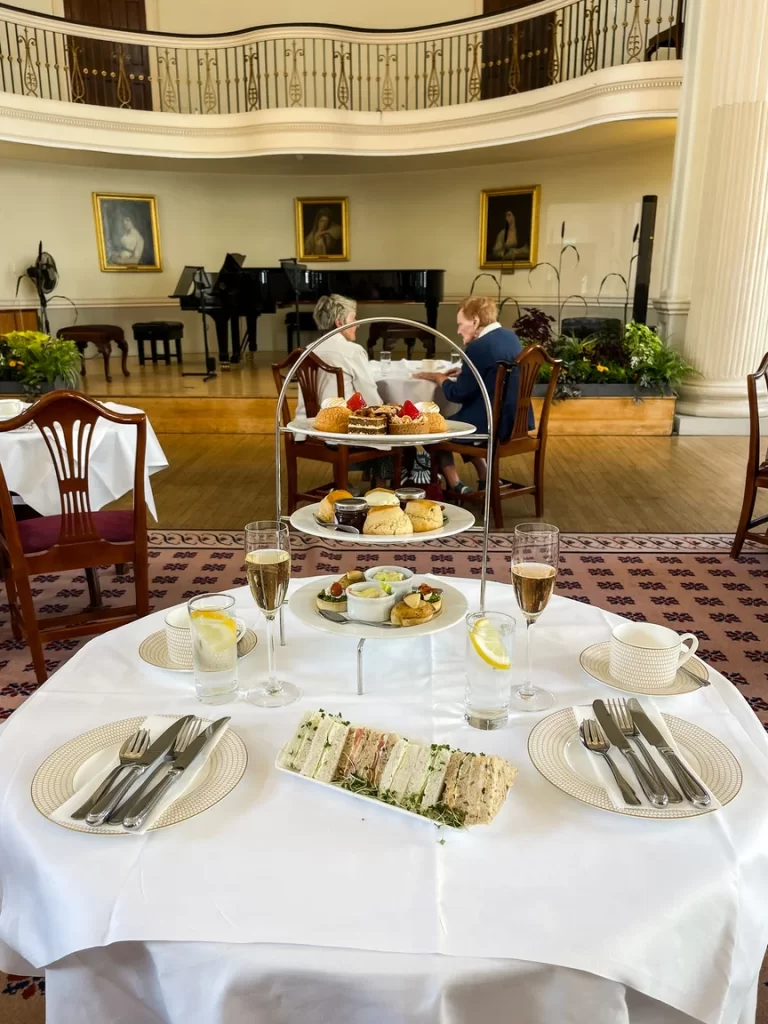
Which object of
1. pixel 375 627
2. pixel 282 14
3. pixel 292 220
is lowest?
pixel 375 627

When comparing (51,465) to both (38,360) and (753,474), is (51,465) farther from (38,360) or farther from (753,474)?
(38,360)

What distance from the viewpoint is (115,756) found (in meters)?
1.10

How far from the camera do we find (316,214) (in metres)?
11.8

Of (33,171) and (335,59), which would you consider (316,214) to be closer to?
(335,59)

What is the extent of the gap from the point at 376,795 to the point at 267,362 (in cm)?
1039

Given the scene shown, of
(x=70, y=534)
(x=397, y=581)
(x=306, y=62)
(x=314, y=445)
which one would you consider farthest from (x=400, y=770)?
(x=306, y=62)

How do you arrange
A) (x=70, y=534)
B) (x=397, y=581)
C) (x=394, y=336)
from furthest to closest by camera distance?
(x=394, y=336)
(x=70, y=534)
(x=397, y=581)

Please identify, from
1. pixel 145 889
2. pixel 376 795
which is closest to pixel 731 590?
pixel 376 795

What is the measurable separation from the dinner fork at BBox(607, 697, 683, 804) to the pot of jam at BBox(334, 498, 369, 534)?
59cm

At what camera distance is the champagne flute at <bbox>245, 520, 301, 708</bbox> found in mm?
1283

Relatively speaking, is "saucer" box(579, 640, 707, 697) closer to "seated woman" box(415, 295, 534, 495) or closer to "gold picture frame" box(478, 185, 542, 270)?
"seated woman" box(415, 295, 534, 495)

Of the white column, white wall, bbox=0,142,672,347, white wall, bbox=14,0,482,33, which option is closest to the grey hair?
the white column

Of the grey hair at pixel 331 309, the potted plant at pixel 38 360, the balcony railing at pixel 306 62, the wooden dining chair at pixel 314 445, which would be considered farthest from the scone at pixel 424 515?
the balcony railing at pixel 306 62

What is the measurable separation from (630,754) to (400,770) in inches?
13.1
